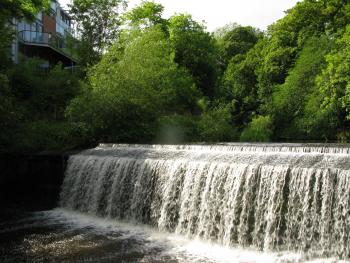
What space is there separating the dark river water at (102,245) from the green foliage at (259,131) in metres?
15.3

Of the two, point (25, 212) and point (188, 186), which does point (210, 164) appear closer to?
point (188, 186)

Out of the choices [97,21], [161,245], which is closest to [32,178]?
[161,245]

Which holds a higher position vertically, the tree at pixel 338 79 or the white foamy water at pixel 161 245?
the tree at pixel 338 79

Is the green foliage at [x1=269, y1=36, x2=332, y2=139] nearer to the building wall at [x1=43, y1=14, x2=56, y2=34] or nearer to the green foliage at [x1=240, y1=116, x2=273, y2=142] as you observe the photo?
the green foliage at [x1=240, y1=116, x2=273, y2=142]

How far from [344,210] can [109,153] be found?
29.5ft

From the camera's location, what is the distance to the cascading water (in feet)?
28.7

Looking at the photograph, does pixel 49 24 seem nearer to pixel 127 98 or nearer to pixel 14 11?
pixel 127 98

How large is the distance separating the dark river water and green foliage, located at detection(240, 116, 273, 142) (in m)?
15.3

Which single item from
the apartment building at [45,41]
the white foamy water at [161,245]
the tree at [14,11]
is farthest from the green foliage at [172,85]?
the white foamy water at [161,245]

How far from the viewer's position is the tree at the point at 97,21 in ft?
121

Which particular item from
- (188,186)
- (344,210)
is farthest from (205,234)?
(344,210)

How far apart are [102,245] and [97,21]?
101ft

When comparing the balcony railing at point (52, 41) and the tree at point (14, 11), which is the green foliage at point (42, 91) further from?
the balcony railing at point (52, 41)

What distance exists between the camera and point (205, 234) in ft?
34.2
